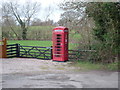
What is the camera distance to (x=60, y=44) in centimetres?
1307

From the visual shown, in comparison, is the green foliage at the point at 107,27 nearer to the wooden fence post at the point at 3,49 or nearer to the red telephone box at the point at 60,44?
the red telephone box at the point at 60,44

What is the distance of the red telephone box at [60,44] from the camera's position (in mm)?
12961

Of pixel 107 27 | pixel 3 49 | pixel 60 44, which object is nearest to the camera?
pixel 107 27

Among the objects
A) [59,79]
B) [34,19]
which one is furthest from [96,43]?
[34,19]

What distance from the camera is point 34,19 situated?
3384 cm

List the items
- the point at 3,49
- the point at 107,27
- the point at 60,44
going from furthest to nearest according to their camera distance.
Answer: the point at 3,49, the point at 60,44, the point at 107,27

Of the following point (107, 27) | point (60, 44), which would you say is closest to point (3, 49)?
point (60, 44)

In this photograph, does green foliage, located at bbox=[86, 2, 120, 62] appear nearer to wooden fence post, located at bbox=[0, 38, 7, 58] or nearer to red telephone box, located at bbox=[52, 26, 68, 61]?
red telephone box, located at bbox=[52, 26, 68, 61]

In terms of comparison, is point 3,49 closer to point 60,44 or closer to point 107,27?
point 60,44

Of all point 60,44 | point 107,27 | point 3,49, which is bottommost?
point 3,49

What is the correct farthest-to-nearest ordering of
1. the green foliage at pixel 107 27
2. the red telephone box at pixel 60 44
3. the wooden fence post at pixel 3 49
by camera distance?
the wooden fence post at pixel 3 49 < the red telephone box at pixel 60 44 < the green foliage at pixel 107 27

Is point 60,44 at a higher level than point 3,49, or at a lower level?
higher

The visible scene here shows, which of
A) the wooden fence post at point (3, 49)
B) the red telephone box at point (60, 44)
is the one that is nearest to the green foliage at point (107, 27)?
the red telephone box at point (60, 44)

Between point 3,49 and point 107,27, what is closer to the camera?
point 107,27
